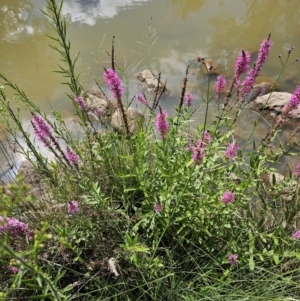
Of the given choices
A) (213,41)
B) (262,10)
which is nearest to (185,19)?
(213,41)

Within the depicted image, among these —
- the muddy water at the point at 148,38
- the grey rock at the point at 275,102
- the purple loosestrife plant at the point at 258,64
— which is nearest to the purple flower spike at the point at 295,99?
A: the purple loosestrife plant at the point at 258,64

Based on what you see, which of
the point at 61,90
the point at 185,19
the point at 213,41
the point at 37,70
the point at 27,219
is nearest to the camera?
the point at 27,219

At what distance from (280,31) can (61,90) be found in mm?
5136

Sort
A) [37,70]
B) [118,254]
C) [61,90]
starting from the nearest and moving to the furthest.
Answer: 1. [118,254]
2. [61,90]
3. [37,70]

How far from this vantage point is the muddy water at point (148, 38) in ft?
21.1

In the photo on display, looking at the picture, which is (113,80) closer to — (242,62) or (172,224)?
(242,62)

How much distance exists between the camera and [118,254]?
2.23 metres

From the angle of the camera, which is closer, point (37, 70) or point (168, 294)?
point (168, 294)

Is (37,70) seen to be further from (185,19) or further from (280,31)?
(280,31)

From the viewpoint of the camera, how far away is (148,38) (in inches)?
290

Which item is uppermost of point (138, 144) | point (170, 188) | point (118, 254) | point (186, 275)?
point (138, 144)

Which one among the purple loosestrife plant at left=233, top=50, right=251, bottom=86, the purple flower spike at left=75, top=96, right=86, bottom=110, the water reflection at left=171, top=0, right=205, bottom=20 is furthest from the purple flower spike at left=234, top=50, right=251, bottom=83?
the water reflection at left=171, top=0, right=205, bottom=20

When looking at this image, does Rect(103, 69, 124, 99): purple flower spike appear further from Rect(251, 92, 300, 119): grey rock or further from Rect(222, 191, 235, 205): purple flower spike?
Rect(251, 92, 300, 119): grey rock

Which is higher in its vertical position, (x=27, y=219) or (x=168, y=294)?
(x=27, y=219)
